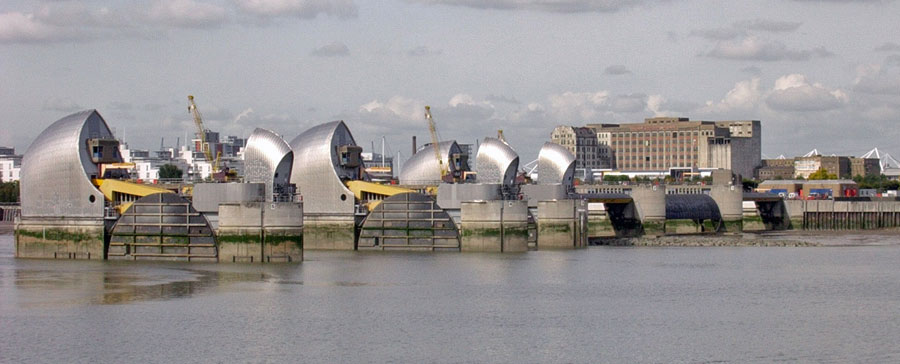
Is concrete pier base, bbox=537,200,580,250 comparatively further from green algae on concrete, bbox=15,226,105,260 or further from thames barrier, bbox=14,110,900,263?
green algae on concrete, bbox=15,226,105,260

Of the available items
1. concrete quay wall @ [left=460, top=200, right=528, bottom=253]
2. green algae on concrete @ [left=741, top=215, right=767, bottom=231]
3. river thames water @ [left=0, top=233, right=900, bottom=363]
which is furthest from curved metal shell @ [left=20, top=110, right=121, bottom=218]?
green algae on concrete @ [left=741, top=215, right=767, bottom=231]

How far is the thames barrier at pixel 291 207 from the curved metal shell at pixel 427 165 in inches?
4.2

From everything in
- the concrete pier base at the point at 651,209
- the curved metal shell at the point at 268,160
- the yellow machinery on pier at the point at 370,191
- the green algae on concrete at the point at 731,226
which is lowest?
the green algae on concrete at the point at 731,226

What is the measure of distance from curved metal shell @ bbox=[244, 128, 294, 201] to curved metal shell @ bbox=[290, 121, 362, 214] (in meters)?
2.74

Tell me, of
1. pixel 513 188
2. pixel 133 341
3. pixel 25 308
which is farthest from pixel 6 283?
pixel 513 188

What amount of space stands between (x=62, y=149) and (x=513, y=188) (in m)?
30.9

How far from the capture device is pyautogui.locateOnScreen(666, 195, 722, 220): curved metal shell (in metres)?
106

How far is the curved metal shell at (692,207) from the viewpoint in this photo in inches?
4166

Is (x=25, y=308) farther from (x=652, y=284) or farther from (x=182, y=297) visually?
(x=652, y=284)

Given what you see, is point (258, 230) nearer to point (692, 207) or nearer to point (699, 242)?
point (699, 242)

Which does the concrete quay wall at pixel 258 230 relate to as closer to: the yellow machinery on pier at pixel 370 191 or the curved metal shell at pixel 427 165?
the yellow machinery on pier at pixel 370 191

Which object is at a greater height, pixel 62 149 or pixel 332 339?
pixel 62 149

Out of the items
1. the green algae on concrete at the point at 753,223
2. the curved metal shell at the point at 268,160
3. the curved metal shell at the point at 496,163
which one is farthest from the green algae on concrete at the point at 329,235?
the green algae on concrete at the point at 753,223

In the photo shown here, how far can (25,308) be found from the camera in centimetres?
4538
